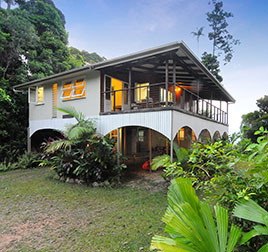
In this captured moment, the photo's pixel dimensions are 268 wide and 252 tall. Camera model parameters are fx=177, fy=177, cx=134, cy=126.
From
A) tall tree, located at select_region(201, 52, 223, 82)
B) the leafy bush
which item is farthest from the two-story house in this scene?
tall tree, located at select_region(201, 52, 223, 82)

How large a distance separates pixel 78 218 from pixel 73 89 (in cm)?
719

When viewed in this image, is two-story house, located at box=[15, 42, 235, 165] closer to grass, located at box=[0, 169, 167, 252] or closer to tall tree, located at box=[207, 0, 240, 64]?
grass, located at box=[0, 169, 167, 252]

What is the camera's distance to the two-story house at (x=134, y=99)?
642 centimetres

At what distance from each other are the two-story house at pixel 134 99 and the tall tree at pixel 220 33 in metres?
12.6

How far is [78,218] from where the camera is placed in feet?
13.8

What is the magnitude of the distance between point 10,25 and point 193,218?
17.2 metres

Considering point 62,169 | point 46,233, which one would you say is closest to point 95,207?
point 46,233

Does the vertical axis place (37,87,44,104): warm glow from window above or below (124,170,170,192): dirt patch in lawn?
above

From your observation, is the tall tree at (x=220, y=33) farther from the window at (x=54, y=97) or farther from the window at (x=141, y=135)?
the window at (x=54, y=97)

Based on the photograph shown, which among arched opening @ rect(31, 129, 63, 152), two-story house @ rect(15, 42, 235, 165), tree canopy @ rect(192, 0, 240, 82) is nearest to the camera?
two-story house @ rect(15, 42, 235, 165)

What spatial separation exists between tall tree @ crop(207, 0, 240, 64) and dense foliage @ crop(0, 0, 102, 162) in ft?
62.7

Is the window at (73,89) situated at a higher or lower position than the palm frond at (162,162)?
higher

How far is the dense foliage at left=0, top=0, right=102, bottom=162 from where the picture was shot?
457 inches

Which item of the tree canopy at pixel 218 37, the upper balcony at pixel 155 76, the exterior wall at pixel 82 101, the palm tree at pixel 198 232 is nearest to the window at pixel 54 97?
the exterior wall at pixel 82 101
